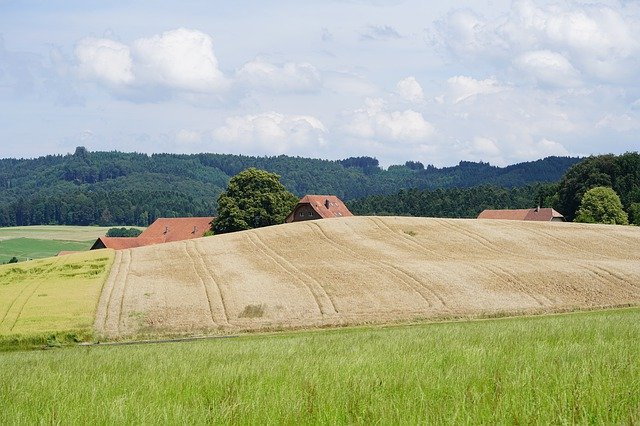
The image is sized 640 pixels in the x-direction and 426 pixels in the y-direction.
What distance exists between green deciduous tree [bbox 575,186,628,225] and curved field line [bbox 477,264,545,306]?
2410 inches

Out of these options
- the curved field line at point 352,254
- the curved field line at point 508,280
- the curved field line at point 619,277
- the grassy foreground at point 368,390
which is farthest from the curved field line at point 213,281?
the grassy foreground at point 368,390

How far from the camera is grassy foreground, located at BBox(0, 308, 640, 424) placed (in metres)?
7.34

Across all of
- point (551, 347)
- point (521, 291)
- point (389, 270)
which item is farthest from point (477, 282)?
point (551, 347)

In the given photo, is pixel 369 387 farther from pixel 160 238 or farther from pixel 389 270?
pixel 160 238

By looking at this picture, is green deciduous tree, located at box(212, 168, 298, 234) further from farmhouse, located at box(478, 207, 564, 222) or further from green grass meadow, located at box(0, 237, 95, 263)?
green grass meadow, located at box(0, 237, 95, 263)

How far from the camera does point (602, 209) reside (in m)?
115

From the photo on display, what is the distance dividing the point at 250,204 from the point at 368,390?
98667 millimetres

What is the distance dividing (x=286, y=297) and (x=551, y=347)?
39249 millimetres

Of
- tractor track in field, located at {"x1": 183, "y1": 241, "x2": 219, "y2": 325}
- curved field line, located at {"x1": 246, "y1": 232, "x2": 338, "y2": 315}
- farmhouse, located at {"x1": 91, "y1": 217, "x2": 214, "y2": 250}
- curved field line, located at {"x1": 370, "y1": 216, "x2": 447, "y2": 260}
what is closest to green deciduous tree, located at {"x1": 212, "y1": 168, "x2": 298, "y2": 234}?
farmhouse, located at {"x1": 91, "y1": 217, "x2": 214, "y2": 250}

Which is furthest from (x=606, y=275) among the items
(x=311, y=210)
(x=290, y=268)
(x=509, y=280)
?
(x=311, y=210)

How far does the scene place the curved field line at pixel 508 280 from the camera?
50309mm

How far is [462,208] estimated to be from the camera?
7515 inches

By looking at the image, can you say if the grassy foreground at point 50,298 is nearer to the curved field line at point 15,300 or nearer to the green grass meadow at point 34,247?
the curved field line at point 15,300

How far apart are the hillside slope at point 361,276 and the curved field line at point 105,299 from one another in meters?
0.08
